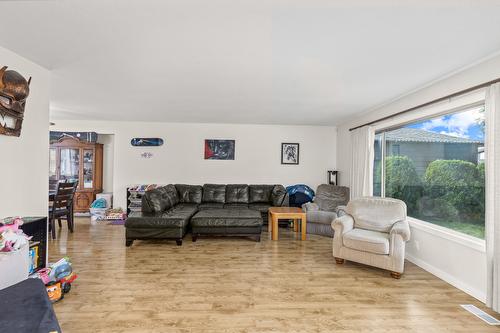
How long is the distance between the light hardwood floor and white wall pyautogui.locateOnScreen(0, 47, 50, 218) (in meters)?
1.03

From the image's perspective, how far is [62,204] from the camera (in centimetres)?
444

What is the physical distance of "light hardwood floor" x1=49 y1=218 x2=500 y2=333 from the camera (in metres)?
2.03

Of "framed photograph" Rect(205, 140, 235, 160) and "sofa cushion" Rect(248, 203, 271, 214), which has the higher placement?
"framed photograph" Rect(205, 140, 235, 160)

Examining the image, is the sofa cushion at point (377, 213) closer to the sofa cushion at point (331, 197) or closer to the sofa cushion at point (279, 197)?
the sofa cushion at point (331, 197)

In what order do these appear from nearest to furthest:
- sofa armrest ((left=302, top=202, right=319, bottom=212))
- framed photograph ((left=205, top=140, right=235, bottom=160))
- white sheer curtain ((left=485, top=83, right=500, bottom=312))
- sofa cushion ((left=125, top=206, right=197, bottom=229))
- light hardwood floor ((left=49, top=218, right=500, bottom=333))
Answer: light hardwood floor ((left=49, top=218, right=500, bottom=333))
white sheer curtain ((left=485, top=83, right=500, bottom=312))
sofa cushion ((left=125, top=206, right=197, bottom=229))
sofa armrest ((left=302, top=202, right=319, bottom=212))
framed photograph ((left=205, top=140, right=235, bottom=160))

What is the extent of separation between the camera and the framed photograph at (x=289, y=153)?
20.4ft

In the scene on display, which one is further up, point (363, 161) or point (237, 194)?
point (363, 161)

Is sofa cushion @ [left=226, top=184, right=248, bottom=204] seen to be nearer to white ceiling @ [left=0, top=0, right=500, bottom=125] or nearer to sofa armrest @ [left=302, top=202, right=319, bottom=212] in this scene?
sofa armrest @ [left=302, top=202, right=319, bottom=212]

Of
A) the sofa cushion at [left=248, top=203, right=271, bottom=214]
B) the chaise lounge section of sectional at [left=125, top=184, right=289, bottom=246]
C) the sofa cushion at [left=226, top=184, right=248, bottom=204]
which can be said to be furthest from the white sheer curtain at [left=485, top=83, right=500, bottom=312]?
the sofa cushion at [left=226, top=184, right=248, bottom=204]

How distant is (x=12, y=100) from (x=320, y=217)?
4.68m

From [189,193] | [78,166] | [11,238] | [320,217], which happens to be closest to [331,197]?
[320,217]

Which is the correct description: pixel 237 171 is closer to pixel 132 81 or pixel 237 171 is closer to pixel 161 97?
pixel 161 97

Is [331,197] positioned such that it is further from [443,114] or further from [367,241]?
[443,114]

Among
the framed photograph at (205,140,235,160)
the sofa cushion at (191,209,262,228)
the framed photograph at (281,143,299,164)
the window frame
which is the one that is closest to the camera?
the window frame
